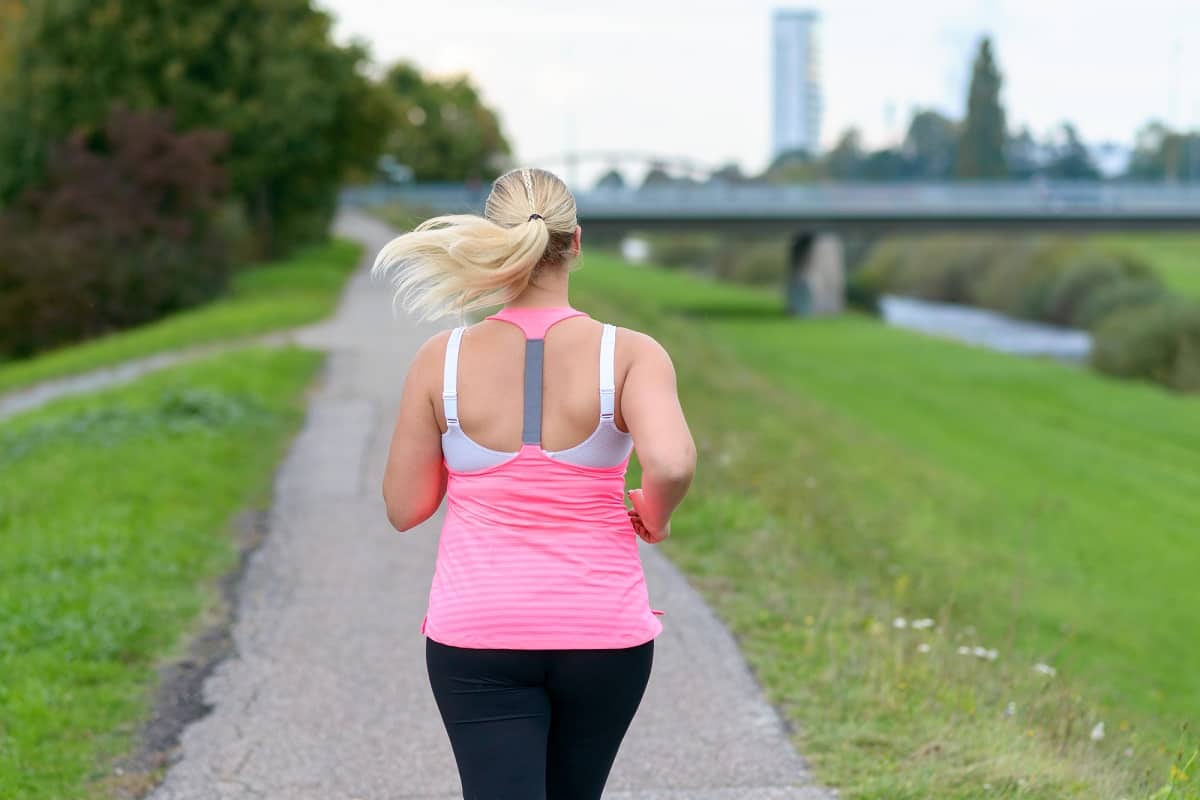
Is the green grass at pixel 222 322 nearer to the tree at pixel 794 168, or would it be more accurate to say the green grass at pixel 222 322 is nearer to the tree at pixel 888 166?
the tree at pixel 888 166

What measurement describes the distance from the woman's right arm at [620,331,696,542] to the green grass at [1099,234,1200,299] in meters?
66.9

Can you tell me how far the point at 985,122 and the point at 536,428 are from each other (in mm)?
102134

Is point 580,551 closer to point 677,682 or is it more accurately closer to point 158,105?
point 677,682

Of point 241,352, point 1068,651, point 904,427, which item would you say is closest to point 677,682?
point 1068,651

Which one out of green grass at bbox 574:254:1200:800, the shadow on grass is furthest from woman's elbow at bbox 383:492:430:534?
the shadow on grass

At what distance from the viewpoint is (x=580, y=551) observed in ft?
9.78

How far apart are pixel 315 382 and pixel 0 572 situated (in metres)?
9.84

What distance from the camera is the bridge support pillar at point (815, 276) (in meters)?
55.3

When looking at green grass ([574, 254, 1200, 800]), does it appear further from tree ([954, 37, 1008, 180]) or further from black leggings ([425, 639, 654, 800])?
tree ([954, 37, 1008, 180])

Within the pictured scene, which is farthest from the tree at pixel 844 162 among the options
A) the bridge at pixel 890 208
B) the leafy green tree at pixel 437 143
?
the bridge at pixel 890 208

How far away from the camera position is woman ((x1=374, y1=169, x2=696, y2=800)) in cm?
296

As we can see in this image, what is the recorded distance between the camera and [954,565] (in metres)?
12.4

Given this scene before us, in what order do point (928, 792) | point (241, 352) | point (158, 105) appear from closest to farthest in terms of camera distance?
point (928, 792) → point (241, 352) → point (158, 105)

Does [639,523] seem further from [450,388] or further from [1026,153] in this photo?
[1026,153]
